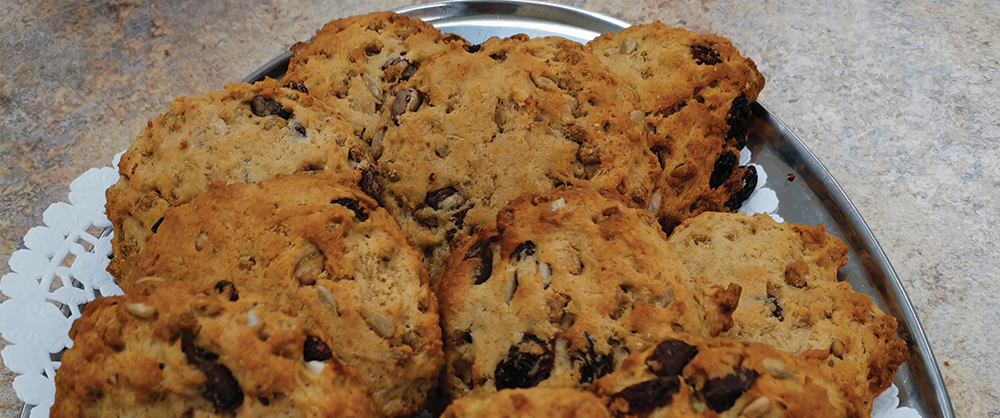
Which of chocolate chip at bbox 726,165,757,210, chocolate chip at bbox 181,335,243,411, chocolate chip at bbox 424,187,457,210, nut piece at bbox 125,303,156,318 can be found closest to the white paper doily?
chocolate chip at bbox 726,165,757,210

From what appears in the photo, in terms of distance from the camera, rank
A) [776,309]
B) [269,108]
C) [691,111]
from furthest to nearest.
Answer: [691,111]
[269,108]
[776,309]

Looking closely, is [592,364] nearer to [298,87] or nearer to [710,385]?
[710,385]

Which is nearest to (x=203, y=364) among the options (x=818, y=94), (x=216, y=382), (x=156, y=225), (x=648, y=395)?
(x=216, y=382)

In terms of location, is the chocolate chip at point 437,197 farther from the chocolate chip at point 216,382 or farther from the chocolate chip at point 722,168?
the chocolate chip at point 722,168

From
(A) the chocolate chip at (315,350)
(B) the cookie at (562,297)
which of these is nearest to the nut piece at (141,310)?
(A) the chocolate chip at (315,350)

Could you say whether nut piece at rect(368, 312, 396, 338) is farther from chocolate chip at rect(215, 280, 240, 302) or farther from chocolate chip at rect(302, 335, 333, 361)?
chocolate chip at rect(215, 280, 240, 302)

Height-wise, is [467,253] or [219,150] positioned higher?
[219,150]
